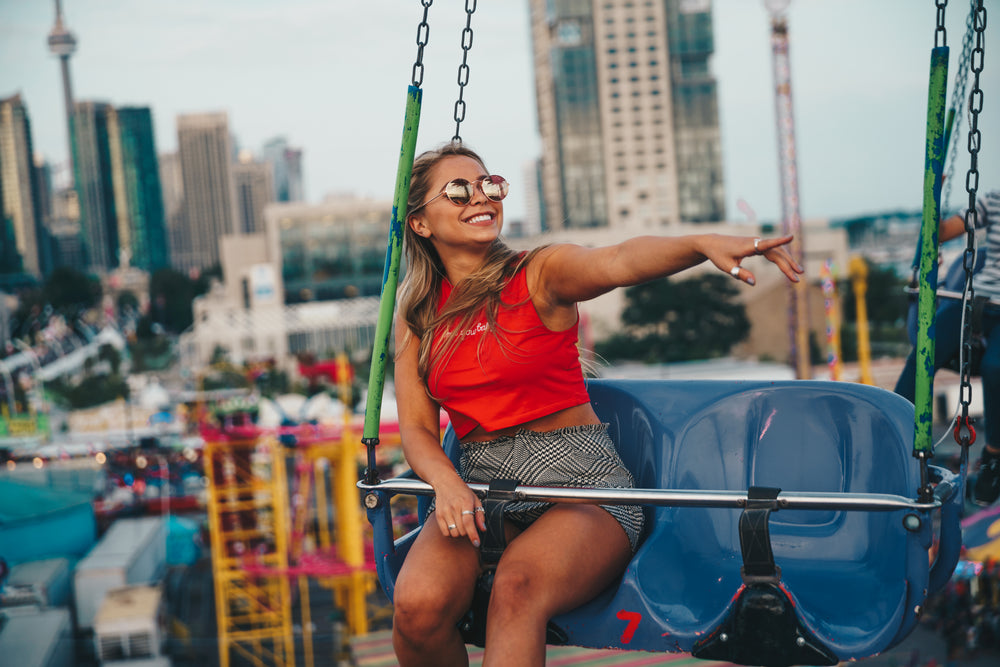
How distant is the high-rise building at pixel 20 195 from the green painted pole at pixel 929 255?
5477 inches

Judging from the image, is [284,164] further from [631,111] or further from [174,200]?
[631,111]

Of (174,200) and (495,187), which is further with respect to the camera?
(174,200)

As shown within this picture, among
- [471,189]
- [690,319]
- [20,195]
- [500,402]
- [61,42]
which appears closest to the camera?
[500,402]

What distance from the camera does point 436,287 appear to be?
285 cm

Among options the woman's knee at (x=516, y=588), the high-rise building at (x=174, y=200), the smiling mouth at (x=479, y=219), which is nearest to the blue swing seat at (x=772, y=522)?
the woman's knee at (x=516, y=588)

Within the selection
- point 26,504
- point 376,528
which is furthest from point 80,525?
point 376,528

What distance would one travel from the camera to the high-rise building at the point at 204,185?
176 m

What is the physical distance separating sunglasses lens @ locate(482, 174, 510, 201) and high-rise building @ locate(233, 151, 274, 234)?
18355 cm

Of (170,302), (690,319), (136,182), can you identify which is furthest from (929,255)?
(136,182)

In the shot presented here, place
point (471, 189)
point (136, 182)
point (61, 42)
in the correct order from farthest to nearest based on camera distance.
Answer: point (136, 182)
point (61, 42)
point (471, 189)

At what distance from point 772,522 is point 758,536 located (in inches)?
20.2

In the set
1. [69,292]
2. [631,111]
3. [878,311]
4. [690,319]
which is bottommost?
[878,311]

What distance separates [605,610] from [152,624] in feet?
44.4

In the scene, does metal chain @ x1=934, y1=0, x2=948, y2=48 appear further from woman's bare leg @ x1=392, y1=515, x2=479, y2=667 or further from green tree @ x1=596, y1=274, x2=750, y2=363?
green tree @ x1=596, y1=274, x2=750, y2=363
